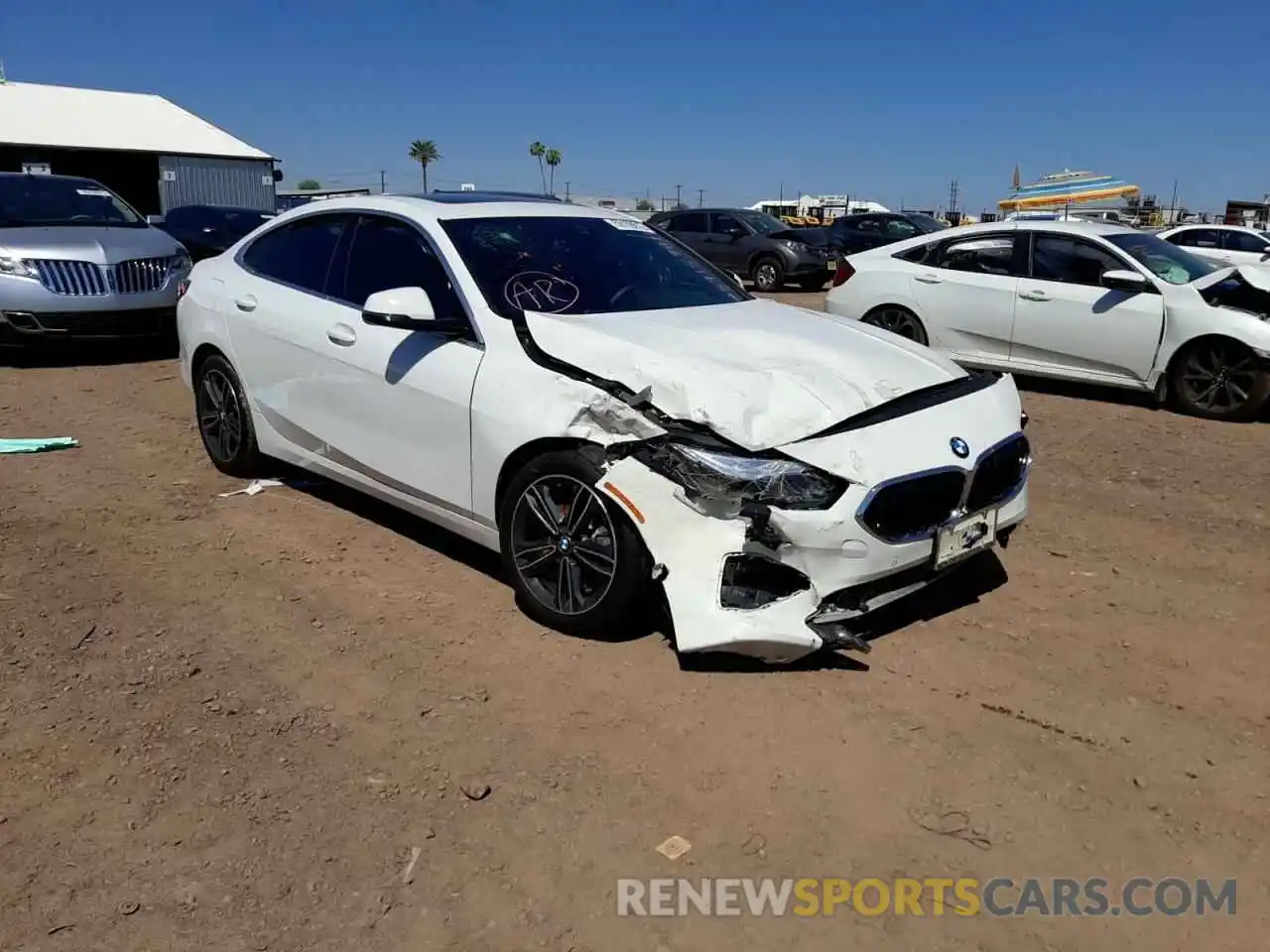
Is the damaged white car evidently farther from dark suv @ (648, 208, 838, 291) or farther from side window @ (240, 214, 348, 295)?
dark suv @ (648, 208, 838, 291)

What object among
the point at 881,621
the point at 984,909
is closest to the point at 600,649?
the point at 881,621

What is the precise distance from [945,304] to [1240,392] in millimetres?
2485

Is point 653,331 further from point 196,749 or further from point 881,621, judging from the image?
point 196,749

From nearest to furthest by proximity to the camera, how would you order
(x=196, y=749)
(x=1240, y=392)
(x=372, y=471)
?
(x=196, y=749), (x=372, y=471), (x=1240, y=392)

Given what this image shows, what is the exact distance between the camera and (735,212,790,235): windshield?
66.5ft

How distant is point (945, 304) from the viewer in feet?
30.3

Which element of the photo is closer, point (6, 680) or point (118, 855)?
point (118, 855)

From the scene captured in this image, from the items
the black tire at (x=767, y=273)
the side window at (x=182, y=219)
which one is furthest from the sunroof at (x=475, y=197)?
the black tire at (x=767, y=273)

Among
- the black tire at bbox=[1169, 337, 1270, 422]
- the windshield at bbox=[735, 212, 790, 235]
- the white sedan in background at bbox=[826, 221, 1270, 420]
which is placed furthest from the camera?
the windshield at bbox=[735, 212, 790, 235]

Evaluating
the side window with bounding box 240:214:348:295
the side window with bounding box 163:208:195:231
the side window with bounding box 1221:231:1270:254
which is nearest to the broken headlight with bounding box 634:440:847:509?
the side window with bounding box 240:214:348:295

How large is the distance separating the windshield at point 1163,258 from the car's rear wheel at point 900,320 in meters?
1.72

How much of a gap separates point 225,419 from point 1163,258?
749 centimetres

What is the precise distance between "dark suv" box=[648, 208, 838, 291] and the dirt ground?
1494cm

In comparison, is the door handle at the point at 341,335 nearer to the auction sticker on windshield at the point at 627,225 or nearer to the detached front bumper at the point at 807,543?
the auction sticker on windshield at the point at 627,225
